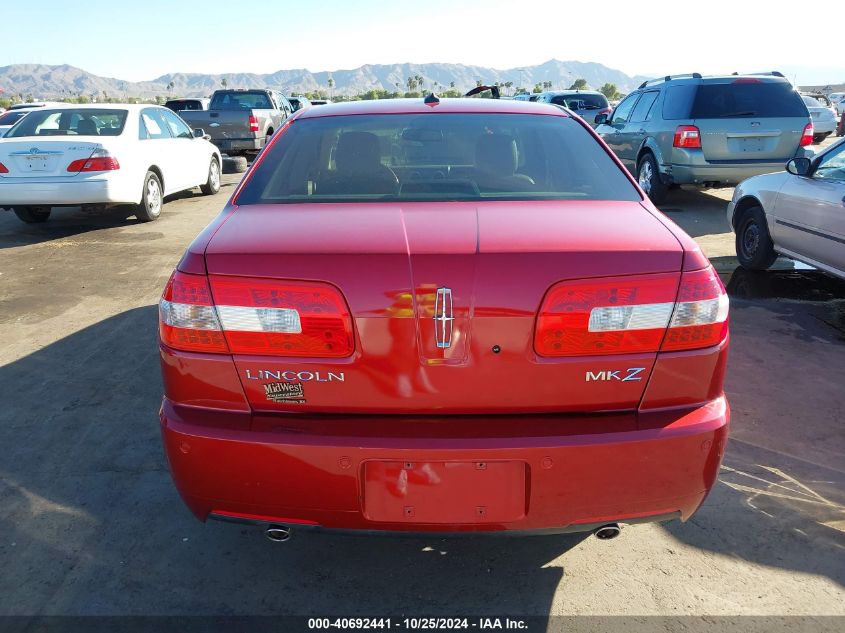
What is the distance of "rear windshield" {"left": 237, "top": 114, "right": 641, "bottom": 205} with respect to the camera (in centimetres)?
273

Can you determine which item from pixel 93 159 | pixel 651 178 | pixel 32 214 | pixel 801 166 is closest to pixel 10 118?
pixel 32 214

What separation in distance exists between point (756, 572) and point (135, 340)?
421 cm

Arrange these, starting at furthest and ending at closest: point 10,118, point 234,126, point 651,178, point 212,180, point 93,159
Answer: point 10,118 → point 234,126 → point 212,180 → point 651,178 → point 93,159

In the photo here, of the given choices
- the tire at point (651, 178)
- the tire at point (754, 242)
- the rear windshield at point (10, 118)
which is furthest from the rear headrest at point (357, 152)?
the rear windshield at point (10, 118)

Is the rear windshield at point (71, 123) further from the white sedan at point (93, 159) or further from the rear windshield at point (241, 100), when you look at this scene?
the rear windshield at point (241, 100)

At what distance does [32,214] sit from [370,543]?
9.02 m

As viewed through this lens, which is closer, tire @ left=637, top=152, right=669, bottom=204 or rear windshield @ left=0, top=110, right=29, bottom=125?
tire @ left=637, top=152, right=669, bottom=204

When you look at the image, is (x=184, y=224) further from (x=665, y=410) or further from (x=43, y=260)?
(x=665, y=410)

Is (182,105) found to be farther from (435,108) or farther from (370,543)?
(370,543)

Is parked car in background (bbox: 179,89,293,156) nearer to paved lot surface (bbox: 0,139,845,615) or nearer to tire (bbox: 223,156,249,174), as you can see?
tire (bbox: 223,156,249,174)

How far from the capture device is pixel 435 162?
3.41 metres

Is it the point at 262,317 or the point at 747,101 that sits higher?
the point at 262,317

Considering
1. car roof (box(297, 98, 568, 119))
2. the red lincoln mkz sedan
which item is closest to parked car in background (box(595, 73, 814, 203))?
car roof (box(297, 98, 568, 119))

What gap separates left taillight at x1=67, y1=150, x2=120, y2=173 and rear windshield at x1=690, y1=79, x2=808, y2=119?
7.64 meters
